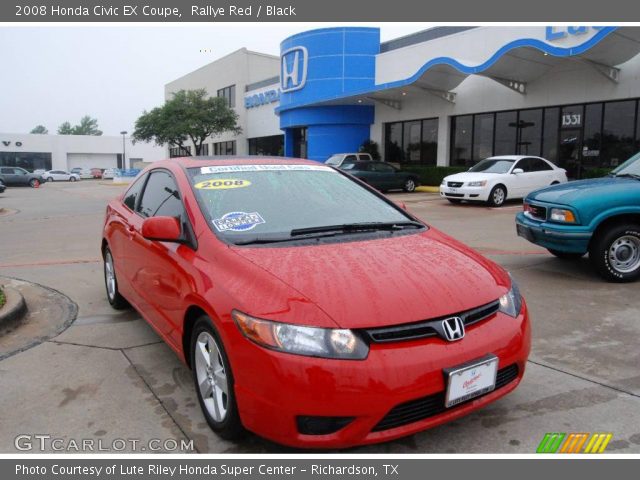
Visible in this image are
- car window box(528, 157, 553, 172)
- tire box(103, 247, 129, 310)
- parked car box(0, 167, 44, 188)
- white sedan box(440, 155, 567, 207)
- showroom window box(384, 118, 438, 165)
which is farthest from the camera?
parked car box(0, 167, 44, 188)

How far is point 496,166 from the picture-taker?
1611 cm

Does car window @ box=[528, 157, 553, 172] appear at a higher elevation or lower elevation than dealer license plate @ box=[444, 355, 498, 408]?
higher

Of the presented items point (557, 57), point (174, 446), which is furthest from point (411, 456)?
point (557, 57)

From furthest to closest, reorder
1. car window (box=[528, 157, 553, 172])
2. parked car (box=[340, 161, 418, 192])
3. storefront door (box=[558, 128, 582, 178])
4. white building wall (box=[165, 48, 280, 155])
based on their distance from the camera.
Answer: white building wall (box=[165, 48, 280, 155]) < parked car (box=[340, 161, 418, 192]) < storefront door (box=[558, 128, 582, 178]) < car window (box=[528, 157, 553, 172])

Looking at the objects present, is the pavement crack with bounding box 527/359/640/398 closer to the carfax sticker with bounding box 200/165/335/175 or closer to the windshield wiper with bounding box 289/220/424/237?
the windshield wiper with bounding box 289/220/424/237

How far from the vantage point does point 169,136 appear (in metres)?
41.0

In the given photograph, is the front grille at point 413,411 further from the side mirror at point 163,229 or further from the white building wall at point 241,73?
the white building wall at point 241,73

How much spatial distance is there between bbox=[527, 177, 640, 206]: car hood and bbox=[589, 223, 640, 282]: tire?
36 centimetres

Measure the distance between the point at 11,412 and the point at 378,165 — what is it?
18.5m

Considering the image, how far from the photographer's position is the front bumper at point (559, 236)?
598 cm

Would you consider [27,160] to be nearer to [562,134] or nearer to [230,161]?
[562,134]

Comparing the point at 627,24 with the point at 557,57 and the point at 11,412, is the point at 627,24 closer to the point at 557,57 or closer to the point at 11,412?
the point at 557,57

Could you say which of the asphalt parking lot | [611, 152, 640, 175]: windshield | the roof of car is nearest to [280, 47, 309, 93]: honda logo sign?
[611, 152, 640, 175]: windshield

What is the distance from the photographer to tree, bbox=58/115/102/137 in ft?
432
